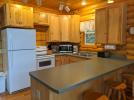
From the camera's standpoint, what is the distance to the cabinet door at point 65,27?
14.8 ft

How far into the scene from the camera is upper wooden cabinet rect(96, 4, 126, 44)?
3021 mm

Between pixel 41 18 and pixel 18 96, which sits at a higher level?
pixel 41 18

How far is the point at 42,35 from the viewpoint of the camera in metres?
4.51

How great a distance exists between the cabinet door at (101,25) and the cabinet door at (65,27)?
1273 mm

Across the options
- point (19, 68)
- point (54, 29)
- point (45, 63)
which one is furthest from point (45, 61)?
point (54, 29)

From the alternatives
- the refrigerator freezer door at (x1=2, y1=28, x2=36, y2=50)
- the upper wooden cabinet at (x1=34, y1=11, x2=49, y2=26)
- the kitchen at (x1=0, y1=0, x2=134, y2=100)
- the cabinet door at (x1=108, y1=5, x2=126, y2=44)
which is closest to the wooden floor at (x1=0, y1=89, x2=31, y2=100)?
the kitchen at (x1=0, y1=0, x2=134, y2=100)

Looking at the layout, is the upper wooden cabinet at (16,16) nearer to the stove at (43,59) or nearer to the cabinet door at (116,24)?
the stove at (43,59)

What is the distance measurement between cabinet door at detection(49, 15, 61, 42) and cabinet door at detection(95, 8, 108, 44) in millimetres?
1532

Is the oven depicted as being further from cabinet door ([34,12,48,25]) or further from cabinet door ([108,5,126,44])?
cabinet door ([108,5,126,44])

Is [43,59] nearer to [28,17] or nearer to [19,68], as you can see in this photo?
[19,68]

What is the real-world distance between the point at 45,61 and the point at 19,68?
0.84m

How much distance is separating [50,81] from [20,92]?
224 cm

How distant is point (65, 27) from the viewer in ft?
14.9

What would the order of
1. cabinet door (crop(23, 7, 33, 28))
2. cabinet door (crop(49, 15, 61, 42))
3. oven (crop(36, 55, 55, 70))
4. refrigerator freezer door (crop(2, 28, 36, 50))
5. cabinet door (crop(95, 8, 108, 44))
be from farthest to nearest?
cabinet door (crop(49, 15, 61, 42)) < oven (crop(36, 55, 55, 70)) < cabinet door (crop(23, 7, 33, 28)) < cabinet door (crop(95, 8, 108, 44)) < refrigerator freezer door (crop(2, 28, 36, 50))
